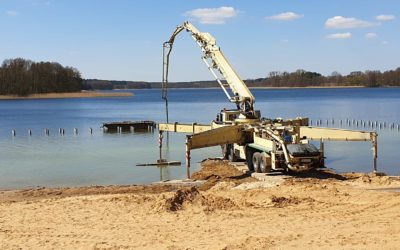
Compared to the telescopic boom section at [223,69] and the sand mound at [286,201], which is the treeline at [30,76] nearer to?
the telescopic boom section at [223,69]

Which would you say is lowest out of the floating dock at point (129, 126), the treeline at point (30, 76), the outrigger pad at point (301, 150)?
the floating dock at point (129, 126)

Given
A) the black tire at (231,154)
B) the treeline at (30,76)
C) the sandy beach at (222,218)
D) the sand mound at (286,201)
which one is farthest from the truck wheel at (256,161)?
the treeline at (30,76)

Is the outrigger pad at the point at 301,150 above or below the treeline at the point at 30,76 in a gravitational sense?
below

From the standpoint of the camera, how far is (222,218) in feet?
46.4

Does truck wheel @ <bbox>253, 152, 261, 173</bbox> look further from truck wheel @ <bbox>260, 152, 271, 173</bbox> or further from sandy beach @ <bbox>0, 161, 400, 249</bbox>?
sandy beach @ <bbox>0, 161, 400, 249</bbox>

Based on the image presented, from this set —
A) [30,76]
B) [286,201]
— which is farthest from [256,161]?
[30,76]

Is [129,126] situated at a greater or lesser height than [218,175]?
lesser

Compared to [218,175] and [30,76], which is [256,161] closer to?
[218,175]

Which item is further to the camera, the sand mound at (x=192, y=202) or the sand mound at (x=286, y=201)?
the sand mound at (x=286, y=201)

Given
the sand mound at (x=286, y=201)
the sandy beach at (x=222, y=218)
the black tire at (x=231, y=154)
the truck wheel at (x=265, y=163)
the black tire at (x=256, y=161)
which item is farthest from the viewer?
the black tire at (x=231, y=154)

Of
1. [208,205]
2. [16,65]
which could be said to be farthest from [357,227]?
[16,65]

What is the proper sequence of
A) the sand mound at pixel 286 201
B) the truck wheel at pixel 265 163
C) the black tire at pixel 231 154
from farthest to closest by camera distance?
1. the black tire at pixel 231 154
2. the truck wheel at pixel 265 163
3. the sand mound at pixel 286 201

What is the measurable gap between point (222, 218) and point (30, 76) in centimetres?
17930

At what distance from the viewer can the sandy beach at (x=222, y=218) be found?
11836mm
